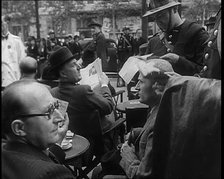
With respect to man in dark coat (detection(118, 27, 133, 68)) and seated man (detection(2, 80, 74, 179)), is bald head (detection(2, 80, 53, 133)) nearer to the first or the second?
seated man (detection(2, 80, 74, 179))

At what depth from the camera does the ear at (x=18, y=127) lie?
105 centimetres

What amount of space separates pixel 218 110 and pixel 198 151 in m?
0.11

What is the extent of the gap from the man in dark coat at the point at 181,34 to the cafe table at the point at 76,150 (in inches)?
36.0

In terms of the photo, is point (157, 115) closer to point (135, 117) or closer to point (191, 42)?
point (191, 42)

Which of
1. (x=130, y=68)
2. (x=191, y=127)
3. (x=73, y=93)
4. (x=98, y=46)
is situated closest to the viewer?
(x=191, y=127)

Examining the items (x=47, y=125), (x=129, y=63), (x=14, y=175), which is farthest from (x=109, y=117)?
(x=14, y=175)

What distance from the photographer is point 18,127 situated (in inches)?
42.6

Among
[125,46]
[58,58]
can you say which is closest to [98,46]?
[125,46]

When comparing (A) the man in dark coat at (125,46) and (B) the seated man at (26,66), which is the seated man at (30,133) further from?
(A) the man in dark coat at (125,46)

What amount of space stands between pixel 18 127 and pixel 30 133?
0.22 ft

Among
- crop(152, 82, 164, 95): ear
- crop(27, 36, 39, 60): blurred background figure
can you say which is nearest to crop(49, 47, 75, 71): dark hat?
crop(152, 82, 164, 95): ear

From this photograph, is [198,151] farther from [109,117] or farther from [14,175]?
[109,117]

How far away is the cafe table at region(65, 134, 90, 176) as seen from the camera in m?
2.15

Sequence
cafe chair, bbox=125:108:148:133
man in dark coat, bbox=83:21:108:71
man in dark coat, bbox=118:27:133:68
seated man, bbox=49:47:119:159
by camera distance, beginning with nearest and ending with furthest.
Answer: seated man, bbox=49:47:119:159 < cafe chair, bbox=125:108:148:133 < man in dark coat, bbox=83:21:108:71 < man in dark coat, bbox=118:27:133:68
